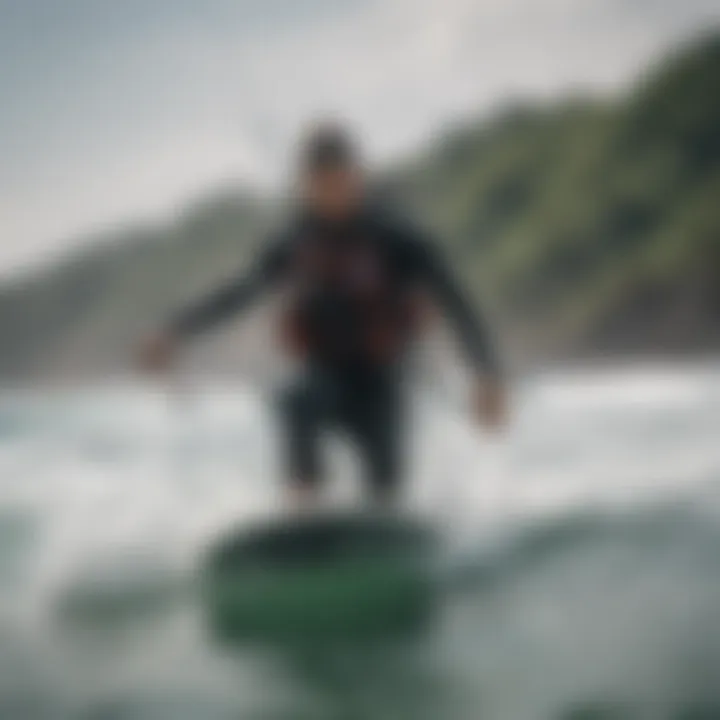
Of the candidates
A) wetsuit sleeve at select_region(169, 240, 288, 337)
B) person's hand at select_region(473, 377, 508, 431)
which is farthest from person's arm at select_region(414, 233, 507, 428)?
wetsuit sleeve at select_region(169, 240, 288, 337)

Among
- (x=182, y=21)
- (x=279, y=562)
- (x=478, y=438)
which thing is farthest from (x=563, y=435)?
(x=182, y=21)

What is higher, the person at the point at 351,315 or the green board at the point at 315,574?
the person at the point at 351,315

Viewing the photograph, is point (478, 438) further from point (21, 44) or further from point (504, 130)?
point (21, 44)

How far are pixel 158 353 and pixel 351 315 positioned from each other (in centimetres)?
16

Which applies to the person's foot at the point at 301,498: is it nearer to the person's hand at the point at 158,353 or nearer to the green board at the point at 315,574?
the green board at the point at 315,574

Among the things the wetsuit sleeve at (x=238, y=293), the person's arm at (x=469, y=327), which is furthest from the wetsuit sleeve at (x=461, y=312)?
the wetsuit sleeve at (x=238, y=293)

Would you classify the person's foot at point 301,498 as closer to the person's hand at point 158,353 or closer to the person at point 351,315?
the person at point 351,315

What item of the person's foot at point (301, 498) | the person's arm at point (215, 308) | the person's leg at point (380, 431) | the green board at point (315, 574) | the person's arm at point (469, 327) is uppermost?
the person's arm at point (215, 308)

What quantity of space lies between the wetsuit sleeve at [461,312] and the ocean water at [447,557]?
0.12 ft

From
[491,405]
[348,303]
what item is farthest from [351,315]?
[491,405]

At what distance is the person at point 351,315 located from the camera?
3.01 feet

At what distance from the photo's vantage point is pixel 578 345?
36.5 inches

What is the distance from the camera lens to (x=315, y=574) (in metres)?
0.91

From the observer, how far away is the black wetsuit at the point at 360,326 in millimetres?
917
